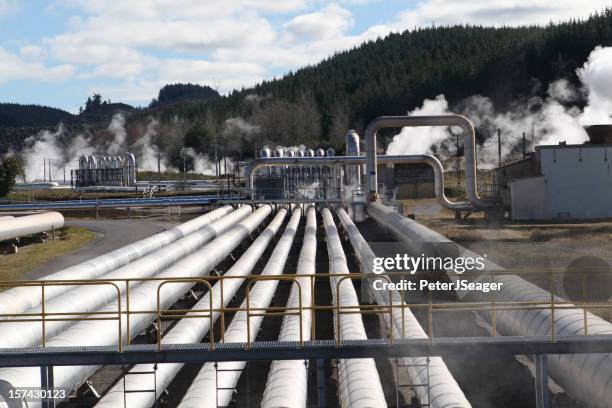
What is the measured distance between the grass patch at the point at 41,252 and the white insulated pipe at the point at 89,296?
6.78 meters

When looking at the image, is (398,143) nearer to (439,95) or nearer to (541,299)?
(439,95)

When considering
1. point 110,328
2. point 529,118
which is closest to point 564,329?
point 110,328

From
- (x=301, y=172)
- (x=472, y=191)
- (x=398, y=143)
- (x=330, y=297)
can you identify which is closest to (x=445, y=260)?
(x=330, y=297)

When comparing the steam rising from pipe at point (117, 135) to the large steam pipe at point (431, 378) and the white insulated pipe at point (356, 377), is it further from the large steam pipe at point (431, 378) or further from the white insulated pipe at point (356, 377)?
Answer: the large steam pipe at point (431, 378)

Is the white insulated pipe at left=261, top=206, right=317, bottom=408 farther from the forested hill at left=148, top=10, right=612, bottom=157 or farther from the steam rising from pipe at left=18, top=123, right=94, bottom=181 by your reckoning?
the steam rising from pipe at left=18, top=123, right=94, bottom=181

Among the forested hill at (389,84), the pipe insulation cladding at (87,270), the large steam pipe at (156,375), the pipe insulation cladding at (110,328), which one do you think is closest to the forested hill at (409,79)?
the forested hill at (389,84)

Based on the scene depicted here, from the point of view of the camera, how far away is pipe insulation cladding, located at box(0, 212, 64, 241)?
38.6 meters

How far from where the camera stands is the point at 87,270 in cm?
2255

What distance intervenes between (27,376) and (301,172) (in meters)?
58.7

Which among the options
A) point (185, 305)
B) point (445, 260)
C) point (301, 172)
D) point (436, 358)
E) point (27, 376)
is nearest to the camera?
point (27, 376)

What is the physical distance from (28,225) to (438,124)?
953 inches

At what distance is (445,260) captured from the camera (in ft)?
67.1

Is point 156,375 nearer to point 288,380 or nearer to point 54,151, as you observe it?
point 288,380

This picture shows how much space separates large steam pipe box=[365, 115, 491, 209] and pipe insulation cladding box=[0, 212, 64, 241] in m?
19.3
